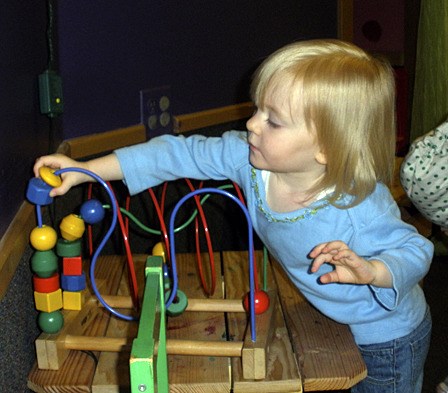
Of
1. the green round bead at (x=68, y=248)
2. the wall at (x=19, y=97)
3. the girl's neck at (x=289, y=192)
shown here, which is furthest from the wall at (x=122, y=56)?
the girl's neck at (x=289, y=192)

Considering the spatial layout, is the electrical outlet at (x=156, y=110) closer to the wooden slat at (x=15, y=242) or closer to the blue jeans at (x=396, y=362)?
the wooden slat at (x=15, y=242)

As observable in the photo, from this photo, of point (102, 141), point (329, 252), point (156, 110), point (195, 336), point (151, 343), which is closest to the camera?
point (151, 343)

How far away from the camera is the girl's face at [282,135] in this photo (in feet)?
A: 3.98

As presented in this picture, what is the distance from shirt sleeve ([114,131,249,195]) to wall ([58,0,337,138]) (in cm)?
44

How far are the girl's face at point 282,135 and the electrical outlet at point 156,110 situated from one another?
2.52 feet

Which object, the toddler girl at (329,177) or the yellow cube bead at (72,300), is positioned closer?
the toddler girl at (329,177)

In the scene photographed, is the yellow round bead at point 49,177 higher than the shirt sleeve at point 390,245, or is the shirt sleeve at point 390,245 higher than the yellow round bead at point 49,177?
the yellow round bead at point 49,177

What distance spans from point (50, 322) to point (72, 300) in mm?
90

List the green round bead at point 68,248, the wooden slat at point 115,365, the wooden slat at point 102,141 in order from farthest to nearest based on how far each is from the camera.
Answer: the wooden slat at point 102,141 → the green round bead at point 68,248 → the wooden slat at point 115,365

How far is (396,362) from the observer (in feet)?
4.59

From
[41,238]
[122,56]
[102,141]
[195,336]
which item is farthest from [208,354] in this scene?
[122,56]

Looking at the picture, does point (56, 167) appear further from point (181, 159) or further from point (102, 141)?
point (102, 141)

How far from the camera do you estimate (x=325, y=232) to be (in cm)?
128

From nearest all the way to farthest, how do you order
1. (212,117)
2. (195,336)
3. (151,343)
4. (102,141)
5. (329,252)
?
(151,343), (329,252), (195,336), (102,141), (212,117)
